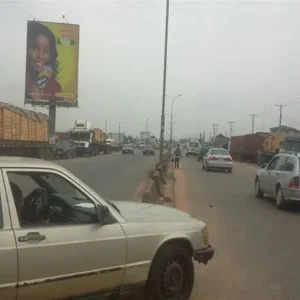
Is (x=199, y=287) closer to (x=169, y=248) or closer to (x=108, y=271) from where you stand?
(x=169, y=248)

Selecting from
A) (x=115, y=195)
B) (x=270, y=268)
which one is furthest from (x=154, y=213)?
(x=115, y=195)

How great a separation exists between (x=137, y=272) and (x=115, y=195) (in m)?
10.8

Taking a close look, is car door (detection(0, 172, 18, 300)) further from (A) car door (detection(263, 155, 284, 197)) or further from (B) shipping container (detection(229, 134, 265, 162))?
(B) shipping container (detection(229, 134, 265, 162))

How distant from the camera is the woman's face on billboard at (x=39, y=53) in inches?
2120

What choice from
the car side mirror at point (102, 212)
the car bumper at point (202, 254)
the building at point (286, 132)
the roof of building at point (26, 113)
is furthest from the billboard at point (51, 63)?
the car side mirror at point (102, 212)

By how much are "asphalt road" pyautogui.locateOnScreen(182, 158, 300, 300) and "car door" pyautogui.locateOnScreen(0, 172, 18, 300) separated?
7.87ft

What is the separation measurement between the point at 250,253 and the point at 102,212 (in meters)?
4.10

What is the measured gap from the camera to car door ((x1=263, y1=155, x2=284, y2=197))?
13813 millimetres

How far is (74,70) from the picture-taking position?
55.3 meters

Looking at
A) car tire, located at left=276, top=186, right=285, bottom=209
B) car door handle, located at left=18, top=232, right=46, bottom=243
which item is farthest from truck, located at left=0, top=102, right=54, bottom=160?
car door handle, located at left=18, top=232, right=46, bottom=243

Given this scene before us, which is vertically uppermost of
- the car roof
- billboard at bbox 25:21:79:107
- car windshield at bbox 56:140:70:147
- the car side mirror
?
billboard at bbox 25:21:79:107

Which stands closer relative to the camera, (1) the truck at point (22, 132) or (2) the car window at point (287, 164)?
(2) the car window at point (287, 164)

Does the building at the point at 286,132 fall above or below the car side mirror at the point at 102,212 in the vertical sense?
above

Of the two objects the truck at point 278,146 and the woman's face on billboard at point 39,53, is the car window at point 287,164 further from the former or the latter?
the woman's face on billboard at point 39,53
